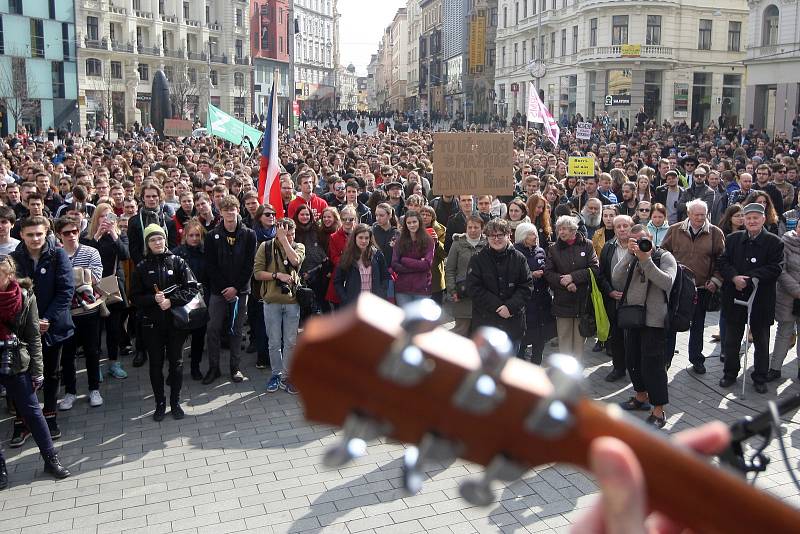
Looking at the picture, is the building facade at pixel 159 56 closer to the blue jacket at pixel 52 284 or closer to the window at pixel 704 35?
the window at pixel 704 35

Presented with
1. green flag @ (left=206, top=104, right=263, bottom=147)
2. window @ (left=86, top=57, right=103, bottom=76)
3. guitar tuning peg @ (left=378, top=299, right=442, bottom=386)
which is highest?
window @ (left=86, top=57, right=103, bottom=76)

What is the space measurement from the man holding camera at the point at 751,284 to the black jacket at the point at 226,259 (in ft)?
16.8

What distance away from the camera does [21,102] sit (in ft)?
184

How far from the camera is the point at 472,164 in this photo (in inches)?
424

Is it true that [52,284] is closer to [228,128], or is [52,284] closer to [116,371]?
[116,371]

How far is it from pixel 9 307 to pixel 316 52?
118 m

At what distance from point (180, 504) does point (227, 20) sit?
82.9 m

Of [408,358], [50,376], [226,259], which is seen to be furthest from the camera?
[226,259]

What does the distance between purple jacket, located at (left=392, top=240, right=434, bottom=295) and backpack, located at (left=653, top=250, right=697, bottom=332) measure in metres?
2.57

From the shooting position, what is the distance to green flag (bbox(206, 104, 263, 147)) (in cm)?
1864

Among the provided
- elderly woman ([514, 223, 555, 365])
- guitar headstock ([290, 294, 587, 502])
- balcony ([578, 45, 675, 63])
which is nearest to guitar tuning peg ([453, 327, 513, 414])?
guitar headstock ([290, 294, 587, 502])

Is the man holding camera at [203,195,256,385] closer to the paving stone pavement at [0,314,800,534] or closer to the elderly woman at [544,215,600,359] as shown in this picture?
the paving stone pavement at [0,314,800,534]

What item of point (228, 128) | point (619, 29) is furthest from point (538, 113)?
point (619, 29)

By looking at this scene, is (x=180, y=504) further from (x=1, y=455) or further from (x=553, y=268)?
(x=553, y=268)
